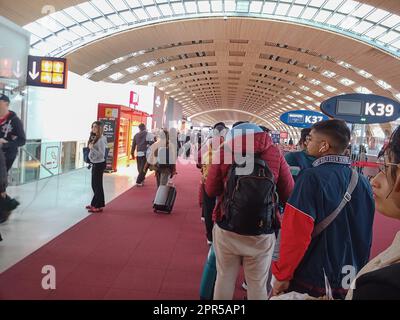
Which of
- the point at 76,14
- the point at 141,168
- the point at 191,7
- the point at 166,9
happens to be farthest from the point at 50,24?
the point at 141,168

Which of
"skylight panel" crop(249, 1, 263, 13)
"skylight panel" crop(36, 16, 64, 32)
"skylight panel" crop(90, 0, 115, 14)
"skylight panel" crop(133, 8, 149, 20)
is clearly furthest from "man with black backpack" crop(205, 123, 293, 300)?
"skylight panel" crop(133, 8, 149, 20)

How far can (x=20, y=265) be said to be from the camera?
3926 millimetres

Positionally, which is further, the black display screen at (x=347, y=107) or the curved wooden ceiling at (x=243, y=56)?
the curved wooden ceiling at (x=243, y=56)

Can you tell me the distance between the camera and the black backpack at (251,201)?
2.25 m

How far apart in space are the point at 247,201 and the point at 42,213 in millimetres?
5107

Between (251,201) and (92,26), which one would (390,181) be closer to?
(251,201)

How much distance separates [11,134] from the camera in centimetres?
497

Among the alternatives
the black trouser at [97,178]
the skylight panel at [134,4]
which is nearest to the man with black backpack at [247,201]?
the black trouser at [97,178]

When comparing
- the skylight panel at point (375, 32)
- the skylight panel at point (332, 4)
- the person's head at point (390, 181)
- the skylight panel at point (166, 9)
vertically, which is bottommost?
the person's head at point (390, 181)

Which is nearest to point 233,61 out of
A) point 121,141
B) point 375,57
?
point 375,57

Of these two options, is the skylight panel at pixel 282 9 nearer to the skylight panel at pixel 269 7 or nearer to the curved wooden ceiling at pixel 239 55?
the skylight panel at pixel 269 7

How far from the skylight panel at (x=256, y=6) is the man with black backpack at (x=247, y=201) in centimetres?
2353

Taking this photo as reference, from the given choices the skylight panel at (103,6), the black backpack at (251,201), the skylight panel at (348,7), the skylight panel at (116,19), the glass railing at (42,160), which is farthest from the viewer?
the skylight panel at (116,19)
